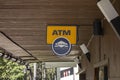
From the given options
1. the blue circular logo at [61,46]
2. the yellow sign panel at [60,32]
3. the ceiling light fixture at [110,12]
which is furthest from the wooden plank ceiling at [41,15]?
the ceiling light fixture at [110,12]

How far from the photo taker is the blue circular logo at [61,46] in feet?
30.5

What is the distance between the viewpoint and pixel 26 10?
25.5ft

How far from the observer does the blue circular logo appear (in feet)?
30.5

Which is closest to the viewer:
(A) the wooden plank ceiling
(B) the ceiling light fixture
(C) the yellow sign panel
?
(B) the ceiling light fixture

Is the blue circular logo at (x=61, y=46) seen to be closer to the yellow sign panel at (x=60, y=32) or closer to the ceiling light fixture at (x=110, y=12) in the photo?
the yellow sign panel at (x=60, y=32)

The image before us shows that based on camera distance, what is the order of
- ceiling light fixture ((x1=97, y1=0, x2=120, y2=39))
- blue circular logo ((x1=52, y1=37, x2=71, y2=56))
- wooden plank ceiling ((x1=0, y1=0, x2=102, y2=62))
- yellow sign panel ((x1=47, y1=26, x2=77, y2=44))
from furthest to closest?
blue circular logo ((x1=52, y1=37, x2=71, y2=56)), yellow sign panel ((x1=47, y1=26, x2=77, y2=44)), wooden plank ceiling ((x1=0, y1=0, x2=102, y2=62)), ceiling light fixture ((x1=97, y1=0, x2=120, y2=39))

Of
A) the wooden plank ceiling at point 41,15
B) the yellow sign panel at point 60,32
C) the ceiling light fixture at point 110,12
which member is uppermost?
the wooden plank ceiling at point 41,15

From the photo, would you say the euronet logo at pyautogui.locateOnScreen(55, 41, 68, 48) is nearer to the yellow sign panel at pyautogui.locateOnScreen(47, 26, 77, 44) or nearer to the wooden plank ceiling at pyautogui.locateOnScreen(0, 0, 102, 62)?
the yellow sign panel at pyautogui.locateOnScreen(47, 26, 77, 44)

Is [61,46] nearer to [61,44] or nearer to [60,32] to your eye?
[61,44]

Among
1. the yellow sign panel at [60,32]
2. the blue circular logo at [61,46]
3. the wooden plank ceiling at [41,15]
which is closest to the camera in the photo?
the wooden plank ceiling at [41,15]

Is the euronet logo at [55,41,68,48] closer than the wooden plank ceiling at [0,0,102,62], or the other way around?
the wooden plank ceiling at [0,0,102,62]

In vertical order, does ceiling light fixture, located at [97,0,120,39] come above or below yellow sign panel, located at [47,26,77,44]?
below

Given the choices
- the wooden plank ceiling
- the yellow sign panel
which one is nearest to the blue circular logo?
the yellow sign panel

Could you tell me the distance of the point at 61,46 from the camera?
380 inches
